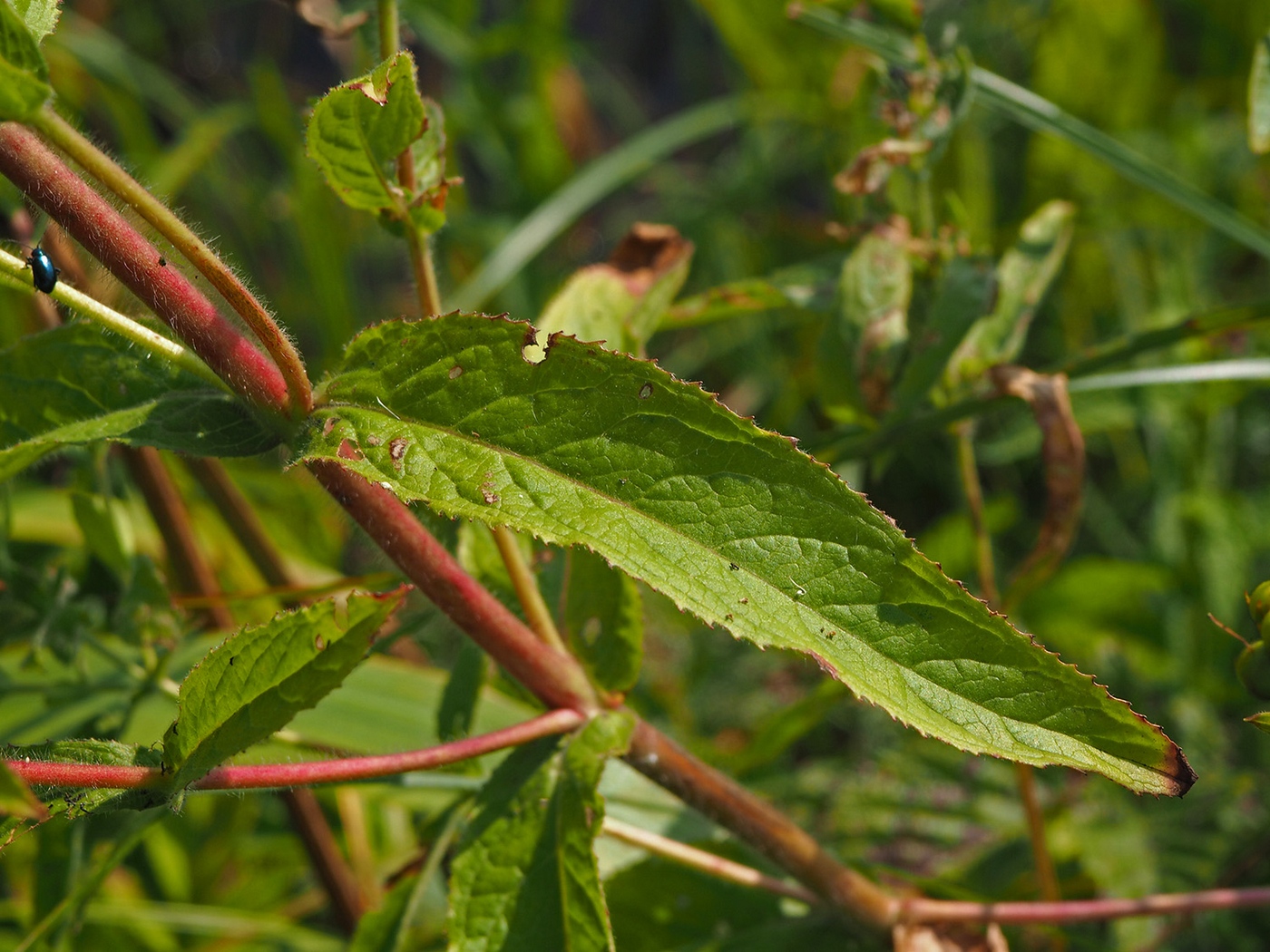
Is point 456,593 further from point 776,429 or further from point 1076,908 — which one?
point 776,429

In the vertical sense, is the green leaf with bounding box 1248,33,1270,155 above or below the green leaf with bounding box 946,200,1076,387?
above

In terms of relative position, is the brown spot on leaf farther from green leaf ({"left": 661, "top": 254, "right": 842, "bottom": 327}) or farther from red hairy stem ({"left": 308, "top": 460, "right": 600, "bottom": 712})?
green leaf ({"left": 661, "top": 254, "right": 842, "bottom": 327})

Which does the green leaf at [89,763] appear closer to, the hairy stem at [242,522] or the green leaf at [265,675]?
the green leaf at [265,675]

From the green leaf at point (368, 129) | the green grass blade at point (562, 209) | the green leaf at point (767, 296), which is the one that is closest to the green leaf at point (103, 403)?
the green leaf at point (368, 129)

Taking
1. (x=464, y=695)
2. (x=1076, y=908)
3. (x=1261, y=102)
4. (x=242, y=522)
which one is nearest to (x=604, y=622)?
(x=464, y=695)

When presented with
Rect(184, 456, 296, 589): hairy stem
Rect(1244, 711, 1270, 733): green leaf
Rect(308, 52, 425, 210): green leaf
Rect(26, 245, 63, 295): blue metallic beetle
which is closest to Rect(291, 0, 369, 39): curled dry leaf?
Rect(308, 52, 425, 210): green leaf

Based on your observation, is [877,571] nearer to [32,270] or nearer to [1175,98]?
[32,270]
